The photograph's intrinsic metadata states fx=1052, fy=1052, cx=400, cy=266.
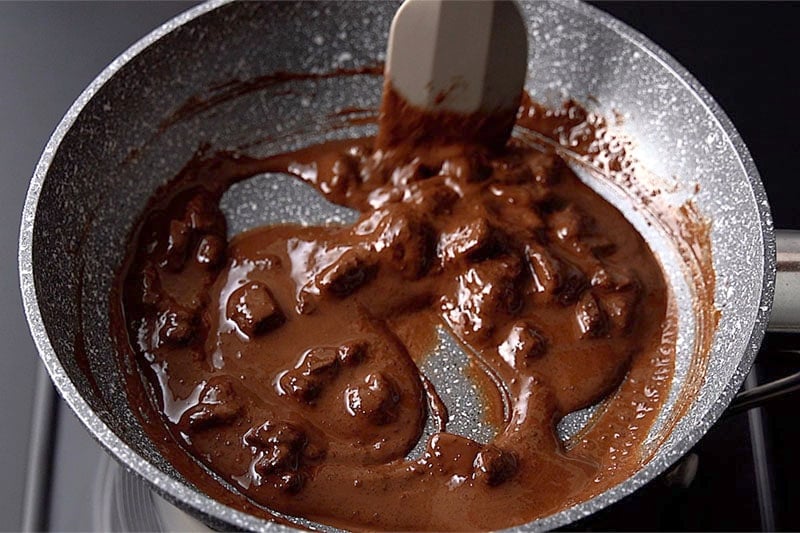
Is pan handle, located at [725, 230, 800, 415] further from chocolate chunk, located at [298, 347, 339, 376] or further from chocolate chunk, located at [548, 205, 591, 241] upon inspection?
chocolate chunk, located at [298, 347, 339, 376]

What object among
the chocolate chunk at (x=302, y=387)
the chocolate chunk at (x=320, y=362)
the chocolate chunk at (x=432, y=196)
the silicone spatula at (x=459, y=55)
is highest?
the silicone spatula at (x=459, y=55)

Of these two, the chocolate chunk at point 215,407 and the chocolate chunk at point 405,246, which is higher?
the chocolate chunk at point 405,246

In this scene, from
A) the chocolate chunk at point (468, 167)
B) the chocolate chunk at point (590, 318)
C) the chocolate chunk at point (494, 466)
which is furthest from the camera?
the chocolate chunk at point (468, 167)

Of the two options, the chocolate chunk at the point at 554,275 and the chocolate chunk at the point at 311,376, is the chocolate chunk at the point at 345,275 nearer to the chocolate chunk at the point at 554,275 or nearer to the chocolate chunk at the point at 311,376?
the chocolate chunk at the point at 311,376

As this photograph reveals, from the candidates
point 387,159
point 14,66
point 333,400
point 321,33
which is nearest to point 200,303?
point 333,400

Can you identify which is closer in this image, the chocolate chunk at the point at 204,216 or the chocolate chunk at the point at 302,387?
the chocolate chunk at the point at 302,387

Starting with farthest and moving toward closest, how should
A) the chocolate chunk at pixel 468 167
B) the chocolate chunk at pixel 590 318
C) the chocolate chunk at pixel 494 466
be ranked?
the chocolate chunk at pixel 468 167 < the chocolate chunk at pixel 590 318 < the chocolate chunk at pixel 494 466

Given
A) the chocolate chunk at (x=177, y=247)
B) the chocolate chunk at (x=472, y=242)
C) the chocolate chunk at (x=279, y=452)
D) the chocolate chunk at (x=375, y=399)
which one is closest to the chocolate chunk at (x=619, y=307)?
the chocolate chunk at (x=472, y=242)

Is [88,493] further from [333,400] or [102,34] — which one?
[102,34]
